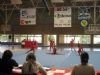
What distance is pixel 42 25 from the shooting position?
32406mm

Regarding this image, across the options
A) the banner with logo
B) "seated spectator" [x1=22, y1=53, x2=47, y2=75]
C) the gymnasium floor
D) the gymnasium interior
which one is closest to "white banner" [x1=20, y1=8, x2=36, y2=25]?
the gymnasium interior

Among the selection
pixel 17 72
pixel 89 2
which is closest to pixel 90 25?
pixel 89 2

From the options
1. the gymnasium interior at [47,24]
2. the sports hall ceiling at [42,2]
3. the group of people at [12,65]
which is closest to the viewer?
the group of people at [12,65]

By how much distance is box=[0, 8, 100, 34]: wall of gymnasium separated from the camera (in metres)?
31.3

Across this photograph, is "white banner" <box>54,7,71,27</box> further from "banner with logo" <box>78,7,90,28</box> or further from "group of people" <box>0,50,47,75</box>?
"group of people" <box>0,50,47,75</box>

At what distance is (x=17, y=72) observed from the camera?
5773 millimetres

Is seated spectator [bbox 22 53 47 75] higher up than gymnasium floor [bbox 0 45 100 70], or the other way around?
seated spectator [bbox 22 53 47 75]

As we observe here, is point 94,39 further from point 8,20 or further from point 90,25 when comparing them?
point 8,20

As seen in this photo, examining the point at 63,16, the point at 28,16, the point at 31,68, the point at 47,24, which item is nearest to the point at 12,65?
the point at 31,68

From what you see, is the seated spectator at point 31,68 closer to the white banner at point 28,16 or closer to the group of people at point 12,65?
the group of people at point 12,65

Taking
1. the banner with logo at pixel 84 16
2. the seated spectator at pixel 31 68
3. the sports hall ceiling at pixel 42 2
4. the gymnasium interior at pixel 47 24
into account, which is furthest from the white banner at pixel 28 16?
the seated spectator at pixel 31 68

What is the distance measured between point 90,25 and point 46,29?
5745 mm

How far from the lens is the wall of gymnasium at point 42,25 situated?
3131cm

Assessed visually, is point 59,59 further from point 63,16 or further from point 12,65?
point 63,16
